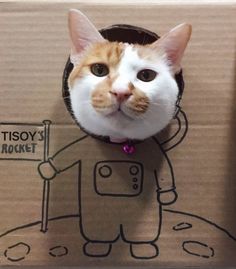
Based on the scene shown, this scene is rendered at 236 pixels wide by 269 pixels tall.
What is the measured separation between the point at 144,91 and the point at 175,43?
0.27ft

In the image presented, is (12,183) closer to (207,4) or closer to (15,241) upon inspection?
(15,241)

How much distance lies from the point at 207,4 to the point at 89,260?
1.28ft

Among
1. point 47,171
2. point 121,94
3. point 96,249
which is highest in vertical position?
point 121,94

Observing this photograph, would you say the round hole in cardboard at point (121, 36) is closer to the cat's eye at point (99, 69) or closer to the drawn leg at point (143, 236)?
the cat's eye at point (99, 69)

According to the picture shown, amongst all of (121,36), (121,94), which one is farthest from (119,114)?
(121,36)

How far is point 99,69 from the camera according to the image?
0.65 meters

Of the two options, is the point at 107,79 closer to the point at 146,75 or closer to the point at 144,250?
the point at 146,75

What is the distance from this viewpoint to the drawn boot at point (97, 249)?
2.26ft

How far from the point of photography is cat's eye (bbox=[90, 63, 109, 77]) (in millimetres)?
649

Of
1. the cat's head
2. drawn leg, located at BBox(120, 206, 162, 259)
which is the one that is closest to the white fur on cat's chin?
the cat's head

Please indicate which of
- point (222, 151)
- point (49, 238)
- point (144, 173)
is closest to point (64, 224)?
point (49, 238)

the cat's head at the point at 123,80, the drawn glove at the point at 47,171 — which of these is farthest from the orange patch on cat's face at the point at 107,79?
the drawn glove at the point at 47,171

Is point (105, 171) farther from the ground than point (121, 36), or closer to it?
closer to it

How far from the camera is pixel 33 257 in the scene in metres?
0.69
